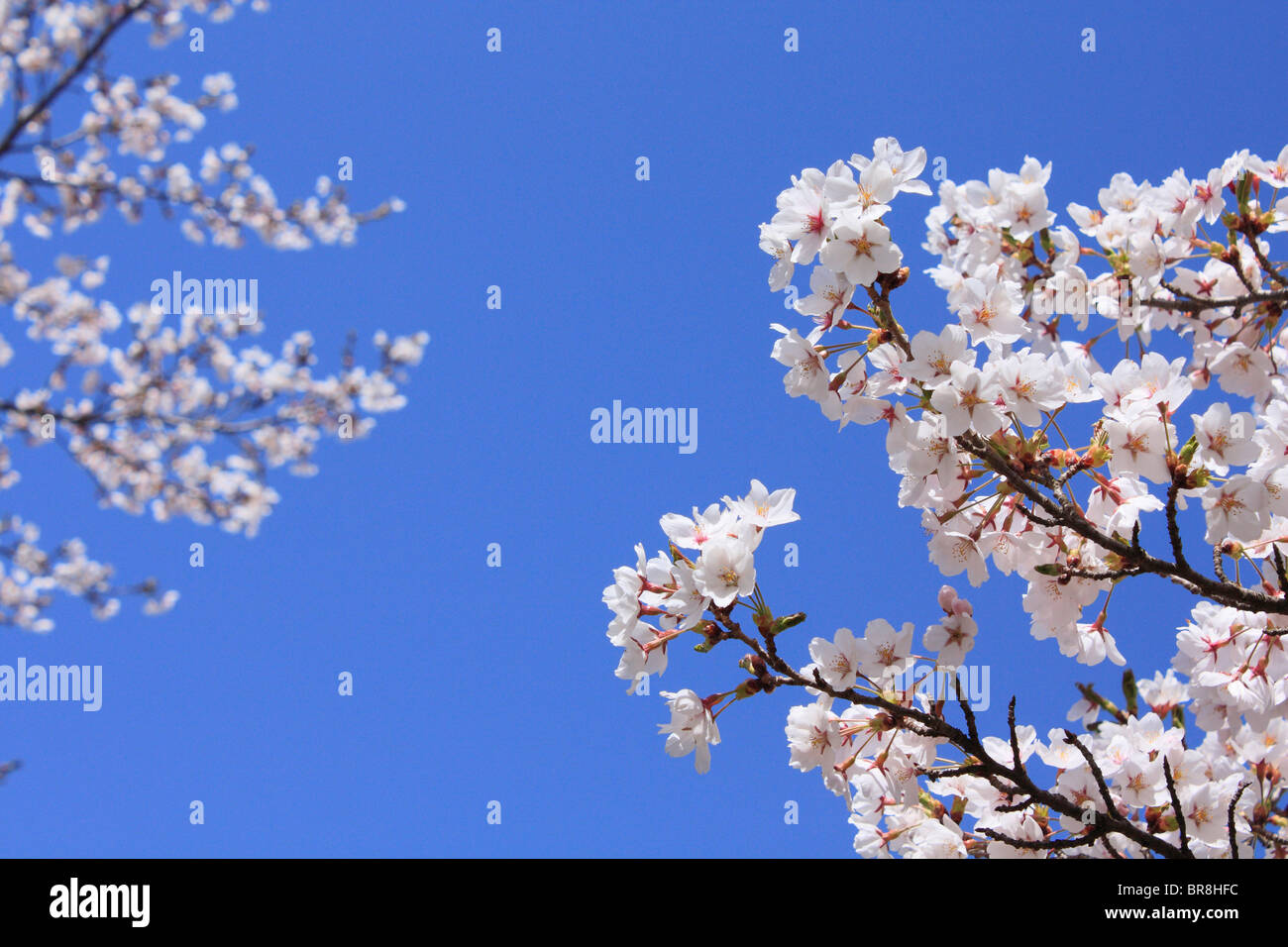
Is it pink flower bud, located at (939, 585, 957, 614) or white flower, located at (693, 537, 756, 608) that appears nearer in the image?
white flower, located at (693, 537, 756, 608)

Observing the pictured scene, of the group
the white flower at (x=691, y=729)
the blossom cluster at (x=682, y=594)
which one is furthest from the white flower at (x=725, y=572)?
the white flower at (x=691, y=729)

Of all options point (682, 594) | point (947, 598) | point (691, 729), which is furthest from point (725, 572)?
point (947, 598)

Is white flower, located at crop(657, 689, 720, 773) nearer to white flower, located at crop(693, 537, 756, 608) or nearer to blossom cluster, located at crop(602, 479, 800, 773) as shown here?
blossom cluster, located at crop(602, 479, 800, 773)

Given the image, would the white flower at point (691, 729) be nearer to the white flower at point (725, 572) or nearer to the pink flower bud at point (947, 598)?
the white flower at point (725, 572)

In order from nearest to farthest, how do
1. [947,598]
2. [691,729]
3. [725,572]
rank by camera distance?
[725,572] < [691,729] < [947,598]

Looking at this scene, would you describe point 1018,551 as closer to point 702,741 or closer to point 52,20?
point 702,741

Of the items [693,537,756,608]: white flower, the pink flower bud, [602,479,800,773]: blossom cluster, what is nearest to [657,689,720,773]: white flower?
[602,479,800,773]: blossom cluster

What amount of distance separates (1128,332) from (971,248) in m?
0.61

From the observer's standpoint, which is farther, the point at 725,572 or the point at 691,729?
the point at 691,729

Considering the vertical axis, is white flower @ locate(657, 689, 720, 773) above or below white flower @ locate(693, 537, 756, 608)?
below

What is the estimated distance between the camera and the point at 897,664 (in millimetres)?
1995

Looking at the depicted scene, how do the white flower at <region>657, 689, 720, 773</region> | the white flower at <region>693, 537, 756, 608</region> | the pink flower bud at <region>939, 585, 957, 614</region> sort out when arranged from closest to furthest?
1. the white flower at <region>693, 537, 756, 608</region>
2. the white flower at <region>657, 689, 720, 773</region>
3. the pink flower bud at <region>939, 585, 957, 614</region>

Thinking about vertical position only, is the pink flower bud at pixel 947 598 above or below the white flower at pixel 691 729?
above

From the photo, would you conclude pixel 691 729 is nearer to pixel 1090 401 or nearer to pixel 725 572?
pixel 725 572
